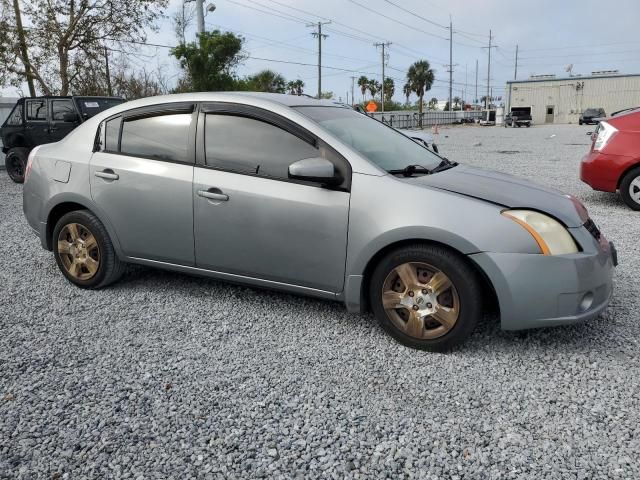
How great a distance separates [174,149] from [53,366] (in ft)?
5.49

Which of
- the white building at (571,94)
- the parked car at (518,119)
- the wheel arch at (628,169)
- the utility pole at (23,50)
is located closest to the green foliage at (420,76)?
the white building at (571,94)

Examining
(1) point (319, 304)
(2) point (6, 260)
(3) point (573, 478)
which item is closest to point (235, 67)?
(2) point (6, 260)

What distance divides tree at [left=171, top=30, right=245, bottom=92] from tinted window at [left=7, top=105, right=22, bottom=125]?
48.8ft

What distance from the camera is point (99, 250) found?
4.30 m

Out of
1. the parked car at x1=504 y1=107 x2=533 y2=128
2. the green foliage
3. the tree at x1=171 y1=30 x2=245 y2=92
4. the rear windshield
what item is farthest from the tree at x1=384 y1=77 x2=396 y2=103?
the rear windshield

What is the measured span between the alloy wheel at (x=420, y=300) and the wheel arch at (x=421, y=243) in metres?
0.13

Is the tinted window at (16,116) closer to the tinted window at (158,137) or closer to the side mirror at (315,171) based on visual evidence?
the tinted window at (158,137)

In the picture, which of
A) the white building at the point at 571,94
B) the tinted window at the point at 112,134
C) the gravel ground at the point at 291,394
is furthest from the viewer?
the white building at the point at 571,94

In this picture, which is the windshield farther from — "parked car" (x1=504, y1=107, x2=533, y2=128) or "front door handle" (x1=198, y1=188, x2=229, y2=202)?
"parked car" (x1=504, y1=107, x2=533, y2=128)

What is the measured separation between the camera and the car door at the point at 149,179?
3.87 meters

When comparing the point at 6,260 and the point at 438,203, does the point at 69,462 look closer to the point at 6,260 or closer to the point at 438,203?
the point at 438,203

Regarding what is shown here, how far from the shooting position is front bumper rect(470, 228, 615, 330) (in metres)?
3.00

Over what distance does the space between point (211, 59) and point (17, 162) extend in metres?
16.6

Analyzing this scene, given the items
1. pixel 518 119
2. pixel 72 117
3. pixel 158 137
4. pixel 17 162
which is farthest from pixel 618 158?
pixel 518 119
